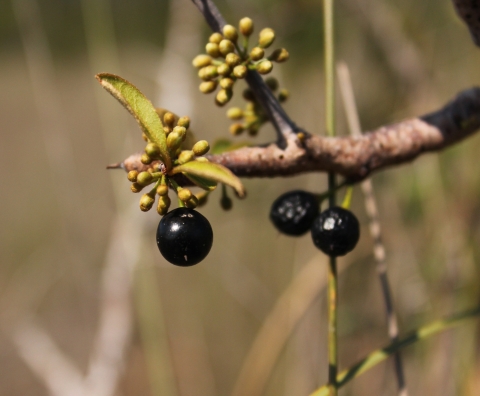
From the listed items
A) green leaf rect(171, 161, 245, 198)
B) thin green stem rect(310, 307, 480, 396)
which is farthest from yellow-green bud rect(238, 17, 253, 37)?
thin green stem rect(310, 307, 480, 396)

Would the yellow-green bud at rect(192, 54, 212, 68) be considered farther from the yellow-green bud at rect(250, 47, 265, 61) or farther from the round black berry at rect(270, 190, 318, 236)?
the round black berry at rect(270, 190, 318, 236)

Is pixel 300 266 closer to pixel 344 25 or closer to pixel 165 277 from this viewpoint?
pixel 344 25

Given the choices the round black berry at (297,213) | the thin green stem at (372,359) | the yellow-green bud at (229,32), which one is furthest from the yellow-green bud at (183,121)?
the thin green stem at (372,359)

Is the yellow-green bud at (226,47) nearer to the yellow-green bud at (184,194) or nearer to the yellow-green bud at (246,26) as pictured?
the yellow-green bud at (246,26)

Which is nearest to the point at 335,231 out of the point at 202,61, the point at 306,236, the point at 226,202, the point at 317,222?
the point at 317,222

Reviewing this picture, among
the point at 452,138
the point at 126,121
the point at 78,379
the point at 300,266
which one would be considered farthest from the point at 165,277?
the point at 452,138

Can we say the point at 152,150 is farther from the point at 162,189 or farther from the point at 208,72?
the point at 208,72
